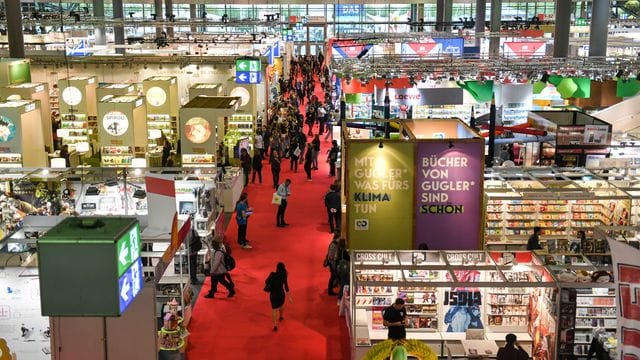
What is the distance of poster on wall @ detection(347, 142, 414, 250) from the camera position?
11305 millimetres

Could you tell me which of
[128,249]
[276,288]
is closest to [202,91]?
[276,288]

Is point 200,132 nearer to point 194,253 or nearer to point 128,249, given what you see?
point 194,253

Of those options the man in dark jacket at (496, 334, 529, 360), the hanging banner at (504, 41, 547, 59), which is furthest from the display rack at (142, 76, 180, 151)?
the man in dark jacket at (496, 334, 529, 360)

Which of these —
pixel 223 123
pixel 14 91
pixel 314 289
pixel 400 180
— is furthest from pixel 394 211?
pixel 14 91

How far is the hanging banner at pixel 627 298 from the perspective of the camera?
19.1ft

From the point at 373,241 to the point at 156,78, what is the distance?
12465mm

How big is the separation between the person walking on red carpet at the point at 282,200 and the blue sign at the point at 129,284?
949 centimetres

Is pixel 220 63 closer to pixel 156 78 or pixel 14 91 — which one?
pixel 156 78

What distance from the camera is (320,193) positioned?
20.0 meters

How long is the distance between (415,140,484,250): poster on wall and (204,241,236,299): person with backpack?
3.10m

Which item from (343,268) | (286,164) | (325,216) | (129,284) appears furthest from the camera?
(286,164)

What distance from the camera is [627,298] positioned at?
5918 mm

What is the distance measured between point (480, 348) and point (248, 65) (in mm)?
13322

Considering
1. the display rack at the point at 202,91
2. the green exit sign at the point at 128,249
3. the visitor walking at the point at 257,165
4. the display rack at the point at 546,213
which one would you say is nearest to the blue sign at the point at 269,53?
the display rack at the point at 202,91
